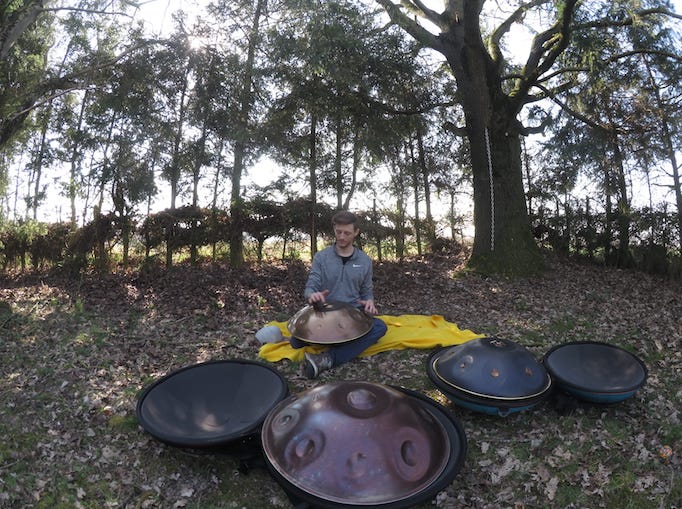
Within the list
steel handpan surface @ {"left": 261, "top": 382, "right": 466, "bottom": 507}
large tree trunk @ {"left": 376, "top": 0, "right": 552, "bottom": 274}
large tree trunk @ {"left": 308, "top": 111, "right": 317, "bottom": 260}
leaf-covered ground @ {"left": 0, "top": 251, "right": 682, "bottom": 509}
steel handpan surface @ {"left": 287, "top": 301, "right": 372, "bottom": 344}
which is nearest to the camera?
steel handpan surface @ {"left": 261, "top": 382, "right": 466, "bottom": 507}

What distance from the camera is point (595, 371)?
3.37 m

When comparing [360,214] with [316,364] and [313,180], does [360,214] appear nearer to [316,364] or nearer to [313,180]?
[313,180]

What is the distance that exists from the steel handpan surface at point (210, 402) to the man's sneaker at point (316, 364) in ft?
1.96

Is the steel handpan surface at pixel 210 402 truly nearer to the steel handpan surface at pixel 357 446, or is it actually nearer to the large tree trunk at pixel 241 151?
the steel handpan surface at pixel 357 446

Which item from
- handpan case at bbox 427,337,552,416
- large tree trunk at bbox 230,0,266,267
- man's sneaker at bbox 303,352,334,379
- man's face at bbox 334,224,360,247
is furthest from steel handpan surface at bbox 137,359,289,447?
large tree trunk at bbox 230,0,266,267

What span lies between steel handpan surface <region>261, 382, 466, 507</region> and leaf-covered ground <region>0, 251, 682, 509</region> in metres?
0.46

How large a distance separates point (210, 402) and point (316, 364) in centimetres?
103

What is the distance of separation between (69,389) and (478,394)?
10.6 ft

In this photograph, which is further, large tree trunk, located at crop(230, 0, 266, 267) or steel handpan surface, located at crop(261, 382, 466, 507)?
large tree trunk, located at crop(230, 0, 266, 267)

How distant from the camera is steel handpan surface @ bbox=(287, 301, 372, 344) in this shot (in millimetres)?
3787

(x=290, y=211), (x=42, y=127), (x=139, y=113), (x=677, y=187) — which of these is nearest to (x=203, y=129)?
(x=139, y=113)

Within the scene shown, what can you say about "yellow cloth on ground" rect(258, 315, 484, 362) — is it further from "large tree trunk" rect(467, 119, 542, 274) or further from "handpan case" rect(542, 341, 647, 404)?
"large tree trunk" rect(467, 119, 542, 274)

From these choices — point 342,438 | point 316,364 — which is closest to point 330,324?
point 316,364

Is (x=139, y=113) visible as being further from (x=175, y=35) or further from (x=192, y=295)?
(x=192, y=295)
